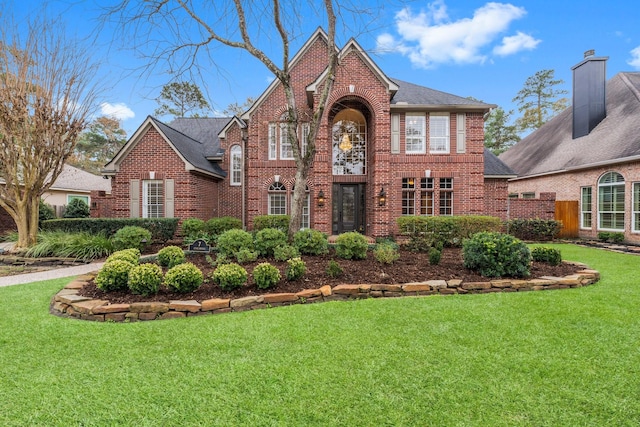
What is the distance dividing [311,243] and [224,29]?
5.88m

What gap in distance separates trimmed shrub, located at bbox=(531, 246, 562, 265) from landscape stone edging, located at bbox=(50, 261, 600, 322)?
0.59 metres

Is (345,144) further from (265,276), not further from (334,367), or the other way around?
(334,367)

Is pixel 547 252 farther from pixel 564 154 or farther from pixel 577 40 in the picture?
pixel 577 40

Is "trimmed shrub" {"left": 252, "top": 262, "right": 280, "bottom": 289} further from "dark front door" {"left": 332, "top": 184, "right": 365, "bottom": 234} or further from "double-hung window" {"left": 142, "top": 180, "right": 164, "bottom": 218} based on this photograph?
"double-hung window" {"left": 142, "top": 180, "right": 164, "bottom": 218}

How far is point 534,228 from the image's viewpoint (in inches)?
520

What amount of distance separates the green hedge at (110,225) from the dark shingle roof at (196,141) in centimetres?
291

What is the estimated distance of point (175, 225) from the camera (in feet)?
38.9

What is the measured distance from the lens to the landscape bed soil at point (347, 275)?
468 cm

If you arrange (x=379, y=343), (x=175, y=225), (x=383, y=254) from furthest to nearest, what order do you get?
(x=175, y=225) < (x=383, y=254) < (x=379, y=343)

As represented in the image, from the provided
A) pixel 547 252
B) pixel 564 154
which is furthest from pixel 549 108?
pixel 547 252

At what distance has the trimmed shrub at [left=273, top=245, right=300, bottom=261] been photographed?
679 centimetres

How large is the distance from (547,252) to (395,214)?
6.57 meters

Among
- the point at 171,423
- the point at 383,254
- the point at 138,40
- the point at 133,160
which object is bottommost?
the point at 171,423

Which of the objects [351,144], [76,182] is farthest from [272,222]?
[76,182]
